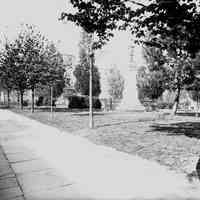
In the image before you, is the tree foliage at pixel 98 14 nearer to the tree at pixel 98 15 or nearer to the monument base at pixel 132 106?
the tree at pixel 98 15

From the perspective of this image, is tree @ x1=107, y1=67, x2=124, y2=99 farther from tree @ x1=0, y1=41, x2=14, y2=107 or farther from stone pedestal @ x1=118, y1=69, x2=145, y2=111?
tree @ x1=0, y1=41, x2=14, y2=107

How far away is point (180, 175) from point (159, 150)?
2132 millimetres

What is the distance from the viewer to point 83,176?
5.50 metres

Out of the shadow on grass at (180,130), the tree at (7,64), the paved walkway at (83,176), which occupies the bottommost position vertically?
the paved walkway at (83,176)

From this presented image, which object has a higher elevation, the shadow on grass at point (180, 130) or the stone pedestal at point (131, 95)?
the stone pedestal at point (131, 95)

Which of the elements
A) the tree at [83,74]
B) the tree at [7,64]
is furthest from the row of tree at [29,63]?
the tree at [83,74]

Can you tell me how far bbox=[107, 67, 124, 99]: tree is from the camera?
65.0 metres

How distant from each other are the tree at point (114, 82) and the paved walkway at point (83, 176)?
187 feet

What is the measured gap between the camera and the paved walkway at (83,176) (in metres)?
4.52

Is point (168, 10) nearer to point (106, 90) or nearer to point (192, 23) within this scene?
point (192, 23)

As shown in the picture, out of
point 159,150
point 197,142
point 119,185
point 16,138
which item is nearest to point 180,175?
point 119,185

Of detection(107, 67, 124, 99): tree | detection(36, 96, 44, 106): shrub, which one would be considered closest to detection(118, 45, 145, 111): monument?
detection(36, 96, 44, 106): shrub

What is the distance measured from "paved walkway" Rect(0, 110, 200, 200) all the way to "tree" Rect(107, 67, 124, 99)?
5714 centimetres

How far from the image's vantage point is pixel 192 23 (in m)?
6.69
